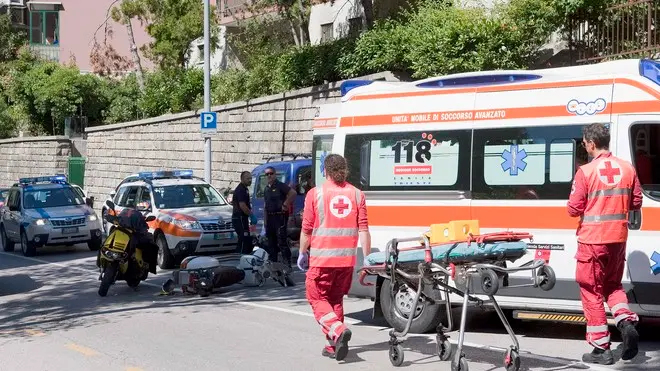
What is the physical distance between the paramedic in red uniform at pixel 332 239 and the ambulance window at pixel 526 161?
5.83 feet

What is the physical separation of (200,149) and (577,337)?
2253cm

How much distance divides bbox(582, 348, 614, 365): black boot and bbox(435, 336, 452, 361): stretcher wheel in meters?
1.16

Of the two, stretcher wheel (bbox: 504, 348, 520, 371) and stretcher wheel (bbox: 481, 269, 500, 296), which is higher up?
stretcher wheel (bbox: 481, 269, 500, 296)

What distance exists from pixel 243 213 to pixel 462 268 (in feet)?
32.6

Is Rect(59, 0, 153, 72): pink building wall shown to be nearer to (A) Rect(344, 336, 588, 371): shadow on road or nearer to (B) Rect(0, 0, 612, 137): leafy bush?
(B) Rect(0, 0, 612, 137): leafy bush

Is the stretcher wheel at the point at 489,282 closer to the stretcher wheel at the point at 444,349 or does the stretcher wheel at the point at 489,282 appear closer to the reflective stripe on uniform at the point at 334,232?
the stretcher wheel at the point at 444,349

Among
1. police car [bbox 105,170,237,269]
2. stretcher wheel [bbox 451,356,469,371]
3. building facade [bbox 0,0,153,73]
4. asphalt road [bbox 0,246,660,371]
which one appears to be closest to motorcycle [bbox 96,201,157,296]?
asphalt road [bbox 0,246,660,371]

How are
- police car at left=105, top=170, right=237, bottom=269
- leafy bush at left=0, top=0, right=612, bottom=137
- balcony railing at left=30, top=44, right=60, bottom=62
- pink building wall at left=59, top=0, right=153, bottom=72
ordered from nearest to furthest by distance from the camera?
1. police car at left=105, top=170, right=237, bottom=269
2. leafy bush at left=0, top=0, right=612, bottom=137
3. pink building wall at left=59, top=0, right=153, bottom=72
4. balcony railing at left=30, top=44, right=60, bottom=62

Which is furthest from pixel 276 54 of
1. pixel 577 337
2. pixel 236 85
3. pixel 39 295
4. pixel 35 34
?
pixel 35 34

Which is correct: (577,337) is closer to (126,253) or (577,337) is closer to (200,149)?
(126,253)

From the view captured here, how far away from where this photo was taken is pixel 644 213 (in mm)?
9414

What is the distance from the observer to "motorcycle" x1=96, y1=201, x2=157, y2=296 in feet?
49.5

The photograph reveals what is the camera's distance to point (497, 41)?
68.3 ft

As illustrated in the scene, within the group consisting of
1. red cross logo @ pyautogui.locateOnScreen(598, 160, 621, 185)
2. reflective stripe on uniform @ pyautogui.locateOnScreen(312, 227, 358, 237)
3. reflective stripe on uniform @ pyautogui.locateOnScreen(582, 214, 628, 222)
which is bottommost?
reflective stripe on uniform @ pyautogui.locateOnScreen(312, 227, 358, 237)
